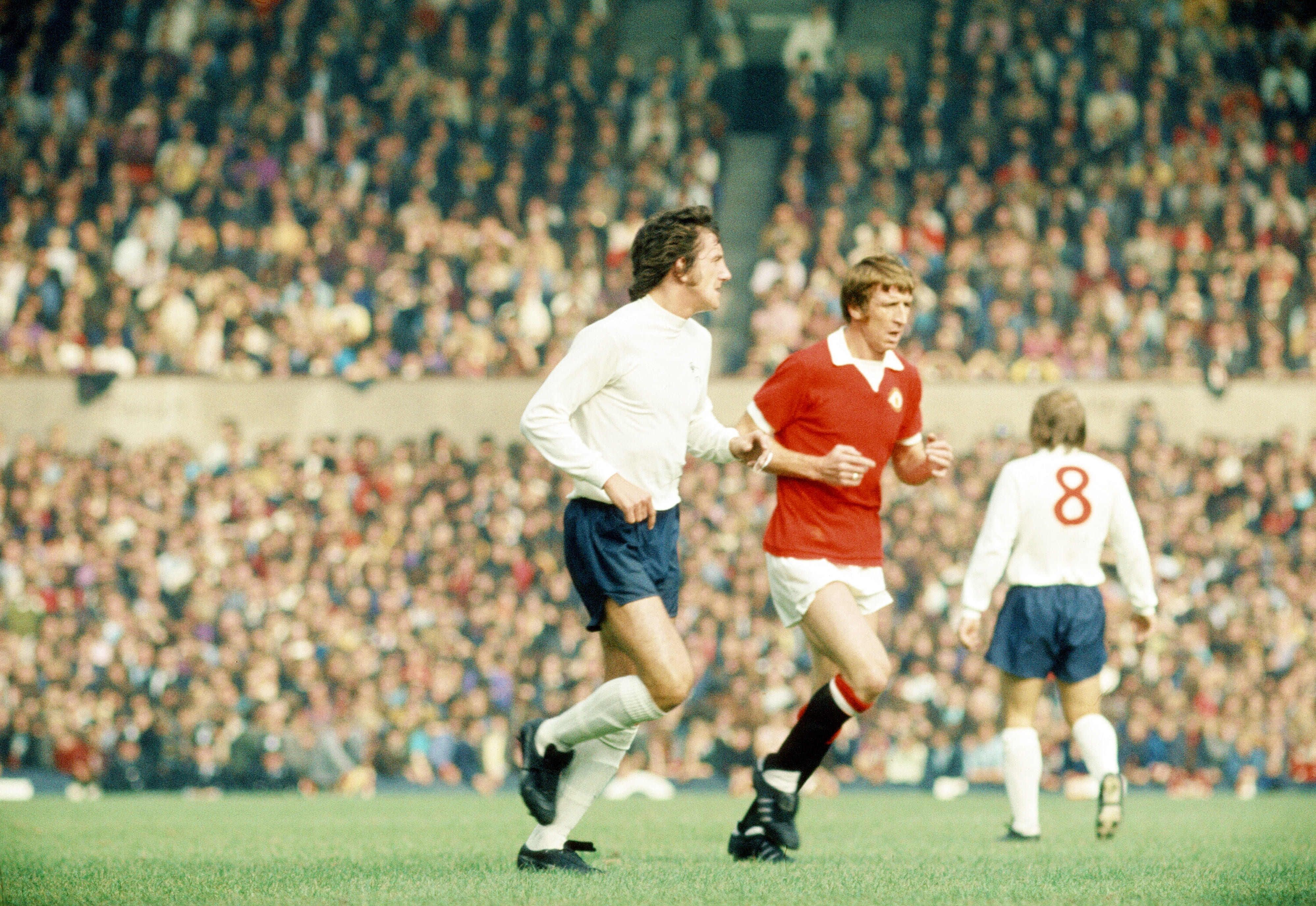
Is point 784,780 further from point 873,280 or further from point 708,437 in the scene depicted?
point 873,280

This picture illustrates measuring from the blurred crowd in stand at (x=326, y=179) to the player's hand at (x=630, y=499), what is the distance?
38.0ft

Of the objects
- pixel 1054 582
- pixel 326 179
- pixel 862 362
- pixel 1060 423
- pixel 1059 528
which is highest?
pixel 326 179

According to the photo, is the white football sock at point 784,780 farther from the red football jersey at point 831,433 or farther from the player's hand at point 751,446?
the player's hand at point 751,446

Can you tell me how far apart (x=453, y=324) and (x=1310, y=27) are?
11.9 m

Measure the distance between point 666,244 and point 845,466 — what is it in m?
1.06

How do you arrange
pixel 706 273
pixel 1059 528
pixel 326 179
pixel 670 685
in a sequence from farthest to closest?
pixel 326 179
pixel 1059 528
pixel 706 273
pixel 670 685

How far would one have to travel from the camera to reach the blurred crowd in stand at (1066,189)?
16438mm

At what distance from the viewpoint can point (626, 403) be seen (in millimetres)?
5328

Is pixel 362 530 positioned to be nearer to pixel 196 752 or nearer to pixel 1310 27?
pixel 196 752

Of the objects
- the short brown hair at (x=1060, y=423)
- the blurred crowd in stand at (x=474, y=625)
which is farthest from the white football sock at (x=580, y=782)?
the blurred crowd in stand at (x=474, y=625)

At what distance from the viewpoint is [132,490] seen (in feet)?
49.9

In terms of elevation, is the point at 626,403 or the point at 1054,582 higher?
the point at 626,403

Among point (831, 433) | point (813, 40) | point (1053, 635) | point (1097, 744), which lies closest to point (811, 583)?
point (831, 433)

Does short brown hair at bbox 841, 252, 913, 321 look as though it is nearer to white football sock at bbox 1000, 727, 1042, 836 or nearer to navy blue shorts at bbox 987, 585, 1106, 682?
navy blue shorts at bbox 987, 585, 1106, 682
